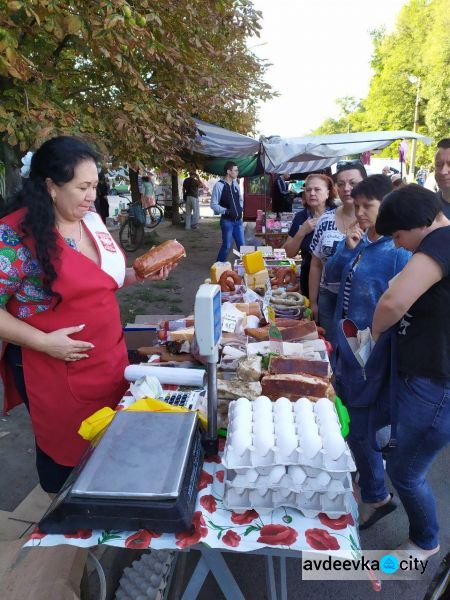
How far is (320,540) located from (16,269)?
1359 mm

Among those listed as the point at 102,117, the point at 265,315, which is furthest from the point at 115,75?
the point at 265,315

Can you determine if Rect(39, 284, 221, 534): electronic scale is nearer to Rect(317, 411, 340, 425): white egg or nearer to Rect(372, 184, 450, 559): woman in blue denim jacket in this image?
Rect(317, 411, 340, 425): white egg

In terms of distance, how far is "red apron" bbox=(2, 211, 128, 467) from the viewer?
5.53 ft

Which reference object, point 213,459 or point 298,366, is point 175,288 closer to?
point 298,366

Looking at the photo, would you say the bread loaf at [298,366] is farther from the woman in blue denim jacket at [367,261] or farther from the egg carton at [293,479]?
the woman in blue denim jacket at [367,261]

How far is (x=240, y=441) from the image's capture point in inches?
47.5

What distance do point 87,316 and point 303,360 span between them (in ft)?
3.08

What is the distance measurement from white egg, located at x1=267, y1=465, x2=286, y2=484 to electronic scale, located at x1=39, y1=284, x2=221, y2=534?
23cm

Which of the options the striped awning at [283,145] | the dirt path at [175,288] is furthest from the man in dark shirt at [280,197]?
the striped awning at [283,145]

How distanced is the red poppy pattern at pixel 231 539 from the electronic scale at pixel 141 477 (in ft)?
0.36

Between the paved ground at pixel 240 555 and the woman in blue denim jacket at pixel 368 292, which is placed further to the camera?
the woman in blue denim jacket at pixel 368 292

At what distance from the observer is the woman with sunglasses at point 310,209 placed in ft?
12.9

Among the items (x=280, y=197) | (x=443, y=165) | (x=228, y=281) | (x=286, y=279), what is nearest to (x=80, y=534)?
(x=228, y=281)

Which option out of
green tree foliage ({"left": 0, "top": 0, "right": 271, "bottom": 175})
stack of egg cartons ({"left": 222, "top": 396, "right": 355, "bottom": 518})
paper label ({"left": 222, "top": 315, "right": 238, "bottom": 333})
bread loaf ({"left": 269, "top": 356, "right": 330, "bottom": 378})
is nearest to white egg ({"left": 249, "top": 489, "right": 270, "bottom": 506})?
stack of egg cartons ({"left": 222, "top": 396, "right": 355, "bottom": 518})
